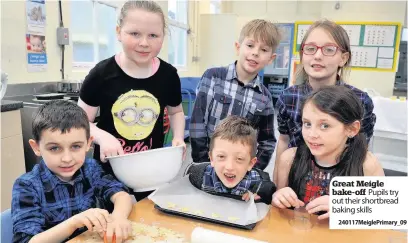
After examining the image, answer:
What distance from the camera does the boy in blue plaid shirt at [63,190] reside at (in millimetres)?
809

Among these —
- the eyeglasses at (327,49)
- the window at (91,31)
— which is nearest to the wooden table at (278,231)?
the eyeglasses at (327,49)

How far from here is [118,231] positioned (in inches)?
31.1

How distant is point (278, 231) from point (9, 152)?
5.53 ft

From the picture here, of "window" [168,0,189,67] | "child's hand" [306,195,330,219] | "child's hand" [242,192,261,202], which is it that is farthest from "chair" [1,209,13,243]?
"window" [168,0,189,67]

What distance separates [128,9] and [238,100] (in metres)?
0.54

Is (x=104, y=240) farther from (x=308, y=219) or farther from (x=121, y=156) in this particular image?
(x=308, y=219)

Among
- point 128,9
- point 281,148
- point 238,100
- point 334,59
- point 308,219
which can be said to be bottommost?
point 308,219

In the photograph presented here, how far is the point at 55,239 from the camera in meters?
0.80

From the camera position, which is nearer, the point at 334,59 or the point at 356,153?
the point at 356,153

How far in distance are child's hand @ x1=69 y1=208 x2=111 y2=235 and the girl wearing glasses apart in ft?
2.02

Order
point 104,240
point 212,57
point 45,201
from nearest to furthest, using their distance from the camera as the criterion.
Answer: point 104,240
point 45,201
point 212,57

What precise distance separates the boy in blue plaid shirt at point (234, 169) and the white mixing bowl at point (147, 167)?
0.11 m

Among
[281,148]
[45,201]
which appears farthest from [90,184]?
[281,148]

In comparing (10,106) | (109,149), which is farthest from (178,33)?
(109,149)
